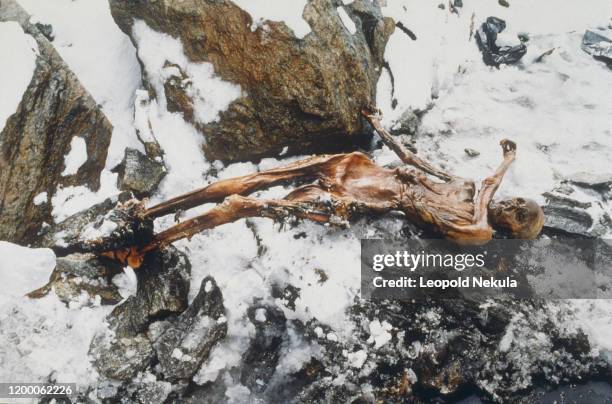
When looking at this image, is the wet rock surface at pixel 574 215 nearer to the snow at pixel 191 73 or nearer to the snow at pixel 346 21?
the snow at pixel 346 21

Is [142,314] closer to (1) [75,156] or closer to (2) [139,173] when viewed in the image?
(2) [139,173]

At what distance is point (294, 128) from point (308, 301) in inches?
63.8

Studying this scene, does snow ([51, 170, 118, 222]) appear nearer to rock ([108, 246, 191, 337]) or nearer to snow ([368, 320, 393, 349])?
rock ([108, 246, 191, 337])

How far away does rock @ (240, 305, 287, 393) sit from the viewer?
9.36ft

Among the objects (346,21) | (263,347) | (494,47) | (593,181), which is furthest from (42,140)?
(494,47)

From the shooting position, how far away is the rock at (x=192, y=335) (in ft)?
8.89

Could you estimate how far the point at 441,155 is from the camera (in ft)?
14.1

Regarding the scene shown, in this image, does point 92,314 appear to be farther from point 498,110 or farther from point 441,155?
point 498,110

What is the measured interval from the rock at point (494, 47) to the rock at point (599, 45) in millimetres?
972

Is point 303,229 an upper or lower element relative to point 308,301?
upper

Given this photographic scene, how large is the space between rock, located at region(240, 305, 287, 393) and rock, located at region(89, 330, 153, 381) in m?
0.69

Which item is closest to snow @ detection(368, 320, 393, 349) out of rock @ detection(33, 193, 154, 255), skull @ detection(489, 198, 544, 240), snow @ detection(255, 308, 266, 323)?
snow @ detection(255, 308, 266, 323)

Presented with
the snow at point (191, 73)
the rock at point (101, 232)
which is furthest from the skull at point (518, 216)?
the rock at point (101, 232)

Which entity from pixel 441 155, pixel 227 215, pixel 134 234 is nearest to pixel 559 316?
pixel 441 155
